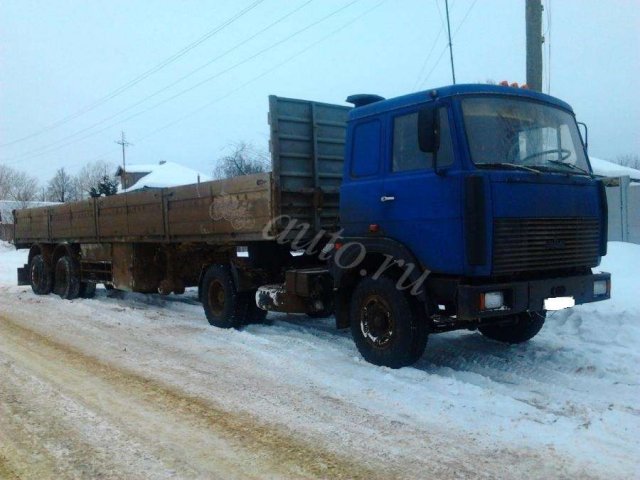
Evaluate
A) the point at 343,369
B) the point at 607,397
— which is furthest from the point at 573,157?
the point at 343,369

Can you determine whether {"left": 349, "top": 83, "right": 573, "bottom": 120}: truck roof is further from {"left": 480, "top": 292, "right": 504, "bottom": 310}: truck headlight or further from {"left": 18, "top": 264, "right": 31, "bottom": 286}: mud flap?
{"left": 18, "top": 264, "right": 31, "bottom": 286}: mud flap

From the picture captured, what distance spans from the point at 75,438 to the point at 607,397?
14.2 ft

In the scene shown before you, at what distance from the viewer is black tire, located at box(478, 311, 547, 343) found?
22.1 feet

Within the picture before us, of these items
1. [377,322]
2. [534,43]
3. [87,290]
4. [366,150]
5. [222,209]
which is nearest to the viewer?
[377,322]

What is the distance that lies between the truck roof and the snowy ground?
2.67 metres

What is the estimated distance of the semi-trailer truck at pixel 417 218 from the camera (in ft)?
17.4

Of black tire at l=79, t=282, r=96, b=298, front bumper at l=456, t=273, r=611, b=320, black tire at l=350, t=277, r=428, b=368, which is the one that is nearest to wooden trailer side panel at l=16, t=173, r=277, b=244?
black tire at l=79, t=282, r=96, b=298

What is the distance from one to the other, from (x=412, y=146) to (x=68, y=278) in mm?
9773

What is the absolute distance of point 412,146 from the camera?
5.82 meters

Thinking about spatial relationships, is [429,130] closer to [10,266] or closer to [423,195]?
[423,195]

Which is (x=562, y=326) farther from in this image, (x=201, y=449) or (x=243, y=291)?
(x=201, y=449)

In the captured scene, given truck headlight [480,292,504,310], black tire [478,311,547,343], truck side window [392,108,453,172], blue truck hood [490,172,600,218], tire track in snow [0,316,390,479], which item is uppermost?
truck side window [392,108,453,172]

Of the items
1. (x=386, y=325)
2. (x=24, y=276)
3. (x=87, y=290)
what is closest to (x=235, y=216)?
(x=386, y=325)

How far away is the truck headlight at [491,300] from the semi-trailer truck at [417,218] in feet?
0.04
